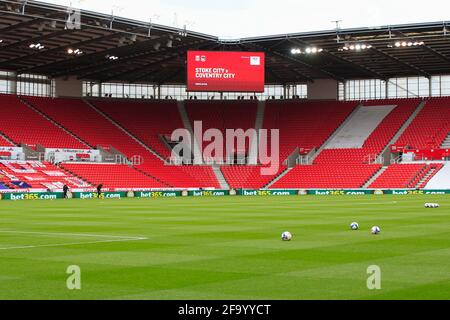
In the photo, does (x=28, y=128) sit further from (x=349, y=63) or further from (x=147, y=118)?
(x=349, y=63)

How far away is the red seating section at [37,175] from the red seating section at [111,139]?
10305 millimetres

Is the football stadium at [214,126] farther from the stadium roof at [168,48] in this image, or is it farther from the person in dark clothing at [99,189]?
the person in dark clothing at [99,189]

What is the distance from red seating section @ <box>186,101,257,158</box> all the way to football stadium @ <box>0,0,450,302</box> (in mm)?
230

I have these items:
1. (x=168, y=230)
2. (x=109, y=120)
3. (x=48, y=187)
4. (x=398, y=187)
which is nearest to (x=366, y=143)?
(x=398, y=187)

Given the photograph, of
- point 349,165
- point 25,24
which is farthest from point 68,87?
point 349,165

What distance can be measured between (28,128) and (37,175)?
36.8ft

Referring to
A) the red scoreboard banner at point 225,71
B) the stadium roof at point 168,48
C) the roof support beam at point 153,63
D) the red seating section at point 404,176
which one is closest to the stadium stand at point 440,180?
the red seating section at point 404,176

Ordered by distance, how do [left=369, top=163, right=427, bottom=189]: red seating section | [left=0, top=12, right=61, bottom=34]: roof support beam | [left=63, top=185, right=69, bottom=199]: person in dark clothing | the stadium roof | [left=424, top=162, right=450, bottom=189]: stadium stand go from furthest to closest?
[left=369, top=163, right=427, bottom=189]: red seating section → [left=424, top=162, right=450, bottom=189]: stadium stand → the stadium roof → [left=63, top=185, right=69, bottom=199]: person in dark clothing → [left=0, top=12, right=61, bottom=34]: roof support beam

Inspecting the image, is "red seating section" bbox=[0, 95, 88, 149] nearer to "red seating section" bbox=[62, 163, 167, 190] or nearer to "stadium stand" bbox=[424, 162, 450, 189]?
"red seating section" bbox=[62, 163, 167, 190]

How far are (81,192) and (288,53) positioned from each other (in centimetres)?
2708

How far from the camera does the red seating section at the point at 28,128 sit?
2948 inches

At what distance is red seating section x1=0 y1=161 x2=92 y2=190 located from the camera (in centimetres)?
6494

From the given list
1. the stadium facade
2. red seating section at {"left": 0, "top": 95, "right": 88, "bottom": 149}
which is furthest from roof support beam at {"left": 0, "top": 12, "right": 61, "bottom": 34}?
red seating section at {"left": 0, "top": 95, "right": 88, "bottom": 149}
